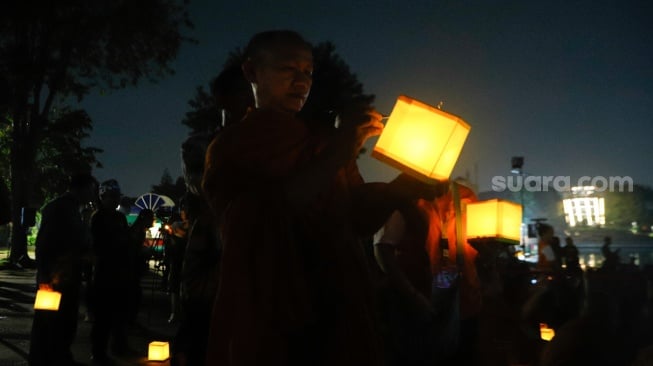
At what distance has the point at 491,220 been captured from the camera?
16.0 feet

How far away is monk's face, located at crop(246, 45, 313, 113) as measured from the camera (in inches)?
66.9

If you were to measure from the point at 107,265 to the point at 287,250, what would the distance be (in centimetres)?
629

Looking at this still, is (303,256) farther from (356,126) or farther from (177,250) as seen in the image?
(177,250)

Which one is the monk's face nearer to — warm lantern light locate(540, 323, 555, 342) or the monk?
the monk

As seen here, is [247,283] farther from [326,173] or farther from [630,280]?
[630,280]

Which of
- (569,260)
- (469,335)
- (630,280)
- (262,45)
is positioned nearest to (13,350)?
(469,335)

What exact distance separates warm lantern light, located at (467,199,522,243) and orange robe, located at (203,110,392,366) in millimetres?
3419

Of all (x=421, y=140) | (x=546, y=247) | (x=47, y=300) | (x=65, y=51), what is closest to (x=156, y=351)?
(x=47, y=300)

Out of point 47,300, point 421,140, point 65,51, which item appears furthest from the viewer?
point 65,51

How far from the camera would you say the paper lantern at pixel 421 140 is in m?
2.04

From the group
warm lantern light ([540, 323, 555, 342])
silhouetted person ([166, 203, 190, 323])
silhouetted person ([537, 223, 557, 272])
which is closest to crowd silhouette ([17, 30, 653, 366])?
silhouetted person ([166, 203, 190, 323])

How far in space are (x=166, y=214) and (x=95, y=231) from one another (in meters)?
1.44

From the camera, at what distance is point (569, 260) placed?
1072 cm

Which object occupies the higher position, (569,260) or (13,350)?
(569,260)
